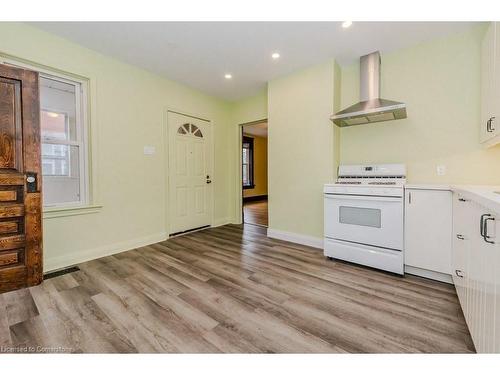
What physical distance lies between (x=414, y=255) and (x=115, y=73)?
4.08 metres

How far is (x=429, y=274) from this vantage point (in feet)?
7.20

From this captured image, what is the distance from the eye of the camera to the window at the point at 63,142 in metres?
2.60

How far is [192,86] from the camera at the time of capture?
3883 millimetres

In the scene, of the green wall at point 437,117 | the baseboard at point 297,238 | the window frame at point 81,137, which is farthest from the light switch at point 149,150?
the green wall at point 437,117

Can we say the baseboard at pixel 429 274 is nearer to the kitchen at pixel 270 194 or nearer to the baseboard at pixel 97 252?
the kitchen at pixel 270 194

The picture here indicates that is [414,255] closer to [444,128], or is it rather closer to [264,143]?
[444,128]

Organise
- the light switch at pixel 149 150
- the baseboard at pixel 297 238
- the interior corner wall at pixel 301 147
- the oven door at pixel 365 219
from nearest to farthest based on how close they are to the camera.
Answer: the oven door at pixel 365 219 < the interior corner wall at pixel 301 147 < the baseboard at pixel 297 238 < the light switch at pixel 149 150

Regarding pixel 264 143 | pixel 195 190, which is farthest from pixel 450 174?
pixel 264 143

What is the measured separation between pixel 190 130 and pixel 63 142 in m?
1.80

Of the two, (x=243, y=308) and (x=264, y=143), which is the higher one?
→ (x=264, y=143)

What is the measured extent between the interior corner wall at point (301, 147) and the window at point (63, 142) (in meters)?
2.56

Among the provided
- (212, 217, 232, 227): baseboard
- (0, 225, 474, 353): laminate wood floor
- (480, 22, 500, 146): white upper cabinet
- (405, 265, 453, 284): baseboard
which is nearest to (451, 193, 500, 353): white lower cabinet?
(0, 225, 474, 353): laminate wood floor

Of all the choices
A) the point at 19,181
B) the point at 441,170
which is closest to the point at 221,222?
the point at 19,181
